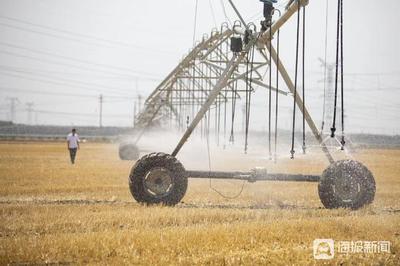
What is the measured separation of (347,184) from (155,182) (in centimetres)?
454

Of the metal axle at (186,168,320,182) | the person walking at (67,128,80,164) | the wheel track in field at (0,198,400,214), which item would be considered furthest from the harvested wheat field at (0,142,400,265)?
the person walking at (67,128,80,164)

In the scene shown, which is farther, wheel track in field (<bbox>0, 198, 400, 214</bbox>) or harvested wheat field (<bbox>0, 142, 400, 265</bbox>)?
wheel track in field (<bbox>0, 198, 400, 214</bbox>)

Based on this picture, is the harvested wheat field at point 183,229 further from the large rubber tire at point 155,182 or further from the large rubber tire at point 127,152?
the large rubber tire at point 127,152

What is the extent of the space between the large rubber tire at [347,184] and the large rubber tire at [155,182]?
11.1ft

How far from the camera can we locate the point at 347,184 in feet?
33.7

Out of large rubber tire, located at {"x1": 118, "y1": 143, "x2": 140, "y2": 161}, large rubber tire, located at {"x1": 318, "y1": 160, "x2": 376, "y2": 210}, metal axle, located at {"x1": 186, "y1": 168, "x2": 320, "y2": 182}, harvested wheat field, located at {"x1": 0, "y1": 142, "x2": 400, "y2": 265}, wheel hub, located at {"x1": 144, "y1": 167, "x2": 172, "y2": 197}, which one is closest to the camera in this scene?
harvested wheat field, located at {"x1": 0, "y1": 142, "x2": 400, "y2": 265}

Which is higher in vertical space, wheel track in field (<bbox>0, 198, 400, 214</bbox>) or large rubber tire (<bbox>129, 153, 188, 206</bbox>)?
large rubber tire (<bbox>129, 153, 188, 206</bbox>)

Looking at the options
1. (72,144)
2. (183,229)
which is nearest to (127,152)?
(72,144)

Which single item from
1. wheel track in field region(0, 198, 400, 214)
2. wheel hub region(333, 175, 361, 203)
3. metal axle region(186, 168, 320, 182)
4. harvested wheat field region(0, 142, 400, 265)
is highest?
metal axle region(186, 168, 320, 182)

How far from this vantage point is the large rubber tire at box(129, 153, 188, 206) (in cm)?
1023

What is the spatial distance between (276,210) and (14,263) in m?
5.94

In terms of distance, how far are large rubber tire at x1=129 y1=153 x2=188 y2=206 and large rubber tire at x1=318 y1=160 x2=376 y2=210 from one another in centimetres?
337

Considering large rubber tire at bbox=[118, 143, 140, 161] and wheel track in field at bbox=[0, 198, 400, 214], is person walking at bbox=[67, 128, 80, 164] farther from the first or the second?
wheel track in field at bbox=[0, 198, 400, 214]

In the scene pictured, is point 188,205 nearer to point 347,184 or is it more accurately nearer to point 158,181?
point 158,181
